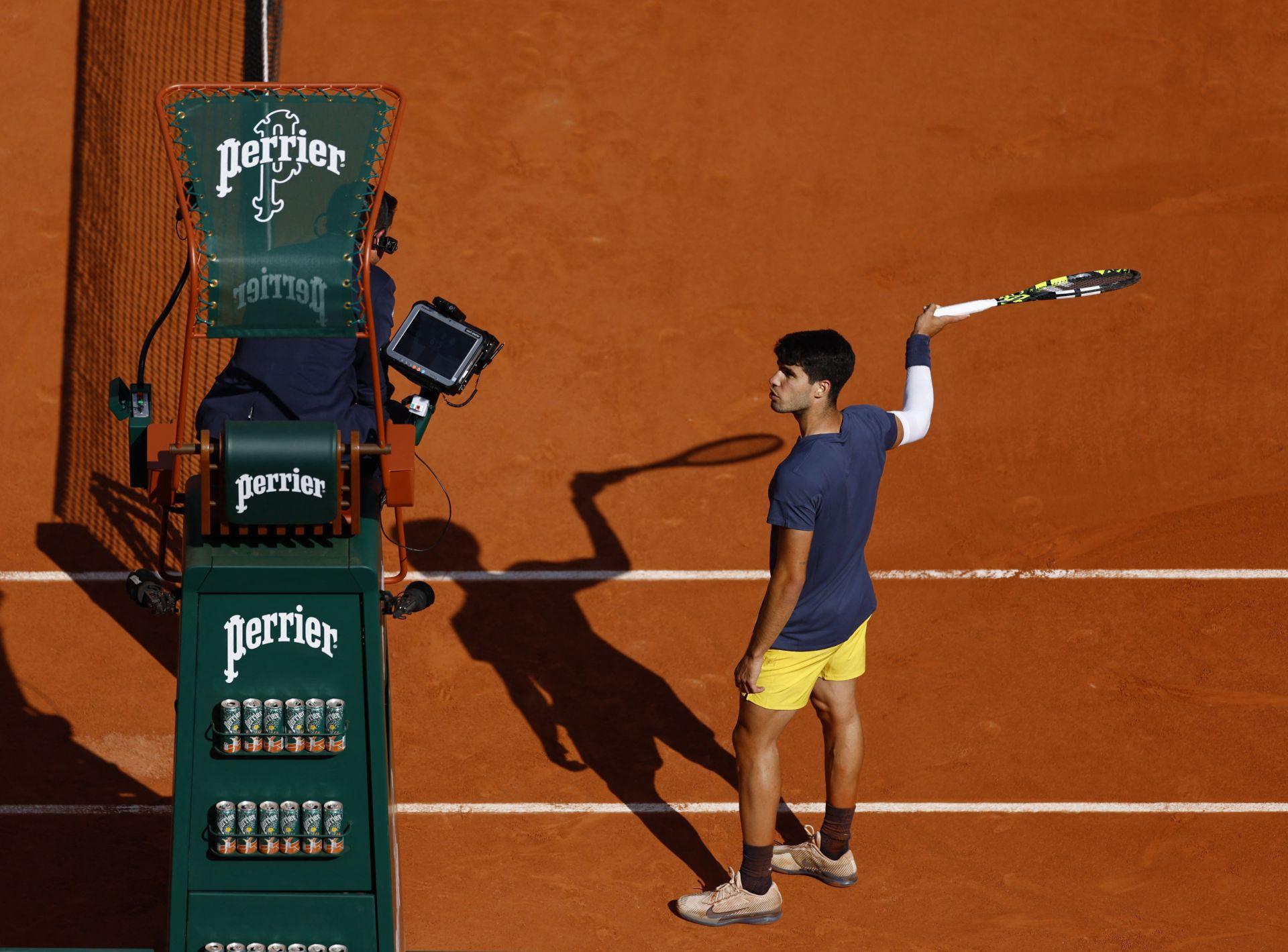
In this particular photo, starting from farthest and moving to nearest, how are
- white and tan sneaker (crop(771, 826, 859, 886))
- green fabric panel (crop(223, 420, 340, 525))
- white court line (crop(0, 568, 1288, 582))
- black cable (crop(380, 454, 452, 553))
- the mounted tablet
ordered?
white court line (crop(0, 568, 1288, 582)) → black cable (crop(380, 454, 452, 553)) → white and tan sneaker (crop(771, 826, 859, 886)) → the mounted tablet → green fabric panel (crop(223, 420, 340, 525))

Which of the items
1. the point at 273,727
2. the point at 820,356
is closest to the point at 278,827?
the point at 273,727

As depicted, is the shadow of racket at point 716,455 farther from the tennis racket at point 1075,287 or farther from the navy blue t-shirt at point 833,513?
the navy blue t-shirt at point 833,513

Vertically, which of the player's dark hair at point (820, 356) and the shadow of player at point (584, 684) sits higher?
the player's dark hair at point (820, 356)

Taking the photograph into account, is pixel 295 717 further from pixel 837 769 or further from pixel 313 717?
pixel 837 769

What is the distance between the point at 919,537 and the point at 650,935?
10.3 ft

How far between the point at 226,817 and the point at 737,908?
2573 millimetres

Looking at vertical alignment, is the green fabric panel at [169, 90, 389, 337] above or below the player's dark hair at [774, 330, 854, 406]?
above

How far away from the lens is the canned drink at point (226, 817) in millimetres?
6637

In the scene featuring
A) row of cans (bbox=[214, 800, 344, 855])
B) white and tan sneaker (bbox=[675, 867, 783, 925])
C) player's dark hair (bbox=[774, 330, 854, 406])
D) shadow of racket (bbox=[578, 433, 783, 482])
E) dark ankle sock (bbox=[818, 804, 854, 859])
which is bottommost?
white and tan sneaker (bbox=[675, 867, 783, 925])

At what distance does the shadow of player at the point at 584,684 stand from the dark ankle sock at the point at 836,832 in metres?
0.39

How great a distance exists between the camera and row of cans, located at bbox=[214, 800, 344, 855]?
21.8 ft

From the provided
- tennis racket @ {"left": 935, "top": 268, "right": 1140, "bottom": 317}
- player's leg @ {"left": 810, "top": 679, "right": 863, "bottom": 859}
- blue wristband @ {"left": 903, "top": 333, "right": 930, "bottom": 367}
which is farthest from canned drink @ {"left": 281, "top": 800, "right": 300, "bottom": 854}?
tennis racket @ {"left": 935, "top": 268, "right": 1140, "bottom": 317}

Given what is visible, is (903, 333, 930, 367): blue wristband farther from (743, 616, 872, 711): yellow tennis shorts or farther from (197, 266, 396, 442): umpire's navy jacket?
(197, 266, 396, 442): umpire's navy jacket

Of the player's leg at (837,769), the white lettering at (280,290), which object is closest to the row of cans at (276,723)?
the white lettering at (280,290)
